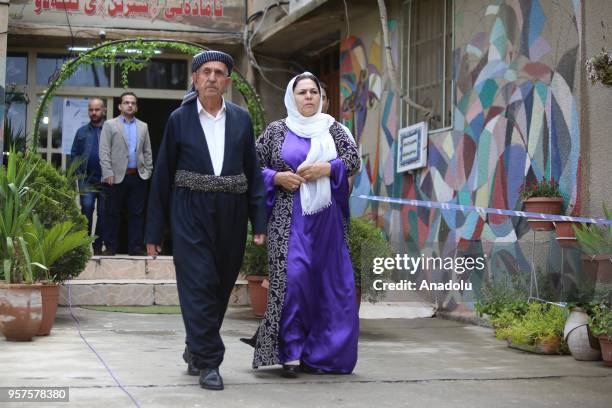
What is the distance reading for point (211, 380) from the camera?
5.29 meters

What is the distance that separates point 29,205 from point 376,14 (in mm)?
5633

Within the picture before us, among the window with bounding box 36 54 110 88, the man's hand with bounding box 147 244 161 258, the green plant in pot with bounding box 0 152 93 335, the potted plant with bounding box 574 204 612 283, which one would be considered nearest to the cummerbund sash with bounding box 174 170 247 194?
the man's hand with bounding box 147 244 161 258

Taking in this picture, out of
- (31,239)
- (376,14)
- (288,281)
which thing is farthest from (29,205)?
(376,14)

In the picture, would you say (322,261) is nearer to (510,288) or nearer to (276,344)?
(276,344)

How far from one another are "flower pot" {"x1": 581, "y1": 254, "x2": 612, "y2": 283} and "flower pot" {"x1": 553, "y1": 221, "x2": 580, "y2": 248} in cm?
41

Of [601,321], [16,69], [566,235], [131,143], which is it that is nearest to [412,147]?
[131,143]

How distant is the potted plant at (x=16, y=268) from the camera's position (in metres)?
7.19

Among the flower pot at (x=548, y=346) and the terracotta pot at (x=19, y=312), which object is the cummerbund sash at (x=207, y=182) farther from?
the flower pot at (x=548, y=346)

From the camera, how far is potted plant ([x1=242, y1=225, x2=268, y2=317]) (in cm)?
913

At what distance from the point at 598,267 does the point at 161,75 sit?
10.3m

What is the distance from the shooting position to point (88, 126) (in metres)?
12.0

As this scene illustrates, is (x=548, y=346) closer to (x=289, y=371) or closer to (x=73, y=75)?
(x=289, y=371)

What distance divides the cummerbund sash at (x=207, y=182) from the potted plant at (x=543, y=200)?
3.06m

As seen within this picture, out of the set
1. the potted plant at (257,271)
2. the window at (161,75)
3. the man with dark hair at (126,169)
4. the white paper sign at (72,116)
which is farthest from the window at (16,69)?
the potted plant at (257,271)
